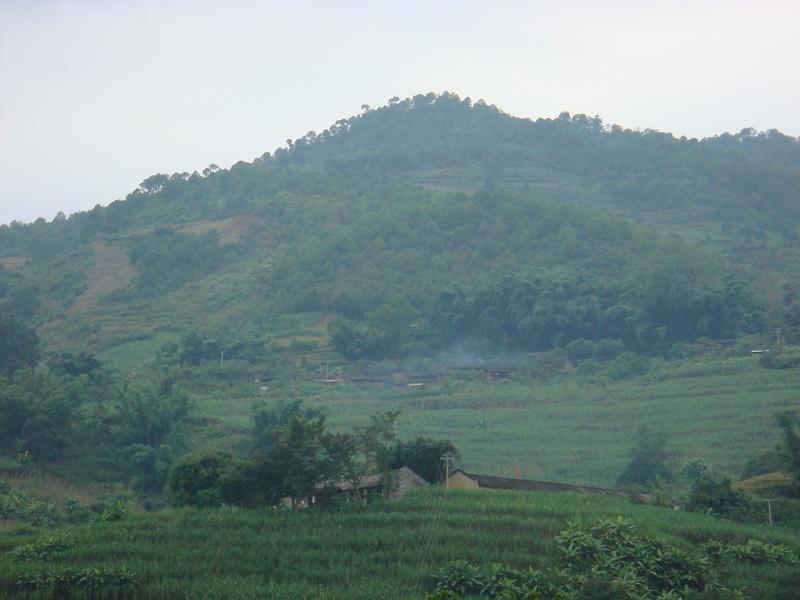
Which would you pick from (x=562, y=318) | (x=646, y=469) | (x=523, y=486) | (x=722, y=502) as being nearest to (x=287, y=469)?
(x=523, y=486)

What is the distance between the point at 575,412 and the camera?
124 feet

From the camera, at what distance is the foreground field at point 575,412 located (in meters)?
31.9

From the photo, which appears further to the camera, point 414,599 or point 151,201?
point 151,201

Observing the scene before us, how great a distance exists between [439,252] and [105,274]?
1918 centimetres

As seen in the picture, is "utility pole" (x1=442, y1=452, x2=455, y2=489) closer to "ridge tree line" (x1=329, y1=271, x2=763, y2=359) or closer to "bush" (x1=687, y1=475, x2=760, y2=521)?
"bush" (x1=687, y1=475, x2=760, y2=521)

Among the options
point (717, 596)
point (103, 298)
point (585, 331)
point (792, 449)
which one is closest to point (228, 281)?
point (103, 298)

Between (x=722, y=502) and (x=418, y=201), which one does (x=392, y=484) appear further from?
(x=418, y=201)

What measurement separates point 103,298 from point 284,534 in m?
40.9

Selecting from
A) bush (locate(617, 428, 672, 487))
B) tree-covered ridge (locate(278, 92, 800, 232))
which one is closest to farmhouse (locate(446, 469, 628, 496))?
bush (locate(617, 428, 672, 487))

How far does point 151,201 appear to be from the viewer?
7225 centimetres

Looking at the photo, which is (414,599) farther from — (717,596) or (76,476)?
(76,476)

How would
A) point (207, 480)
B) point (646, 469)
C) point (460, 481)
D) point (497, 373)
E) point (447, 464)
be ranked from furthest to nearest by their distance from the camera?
point (497, 373)
point (646, 469)
point (460, 481)
point (447, 464)
point (207, 480)

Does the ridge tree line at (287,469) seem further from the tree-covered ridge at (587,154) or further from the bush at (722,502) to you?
the tree-covered ridge at (587,154)

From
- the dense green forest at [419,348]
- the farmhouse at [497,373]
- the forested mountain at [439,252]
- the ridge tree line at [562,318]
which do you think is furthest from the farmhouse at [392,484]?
the forested mountain at [439,252]
